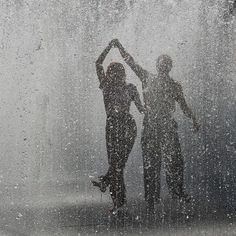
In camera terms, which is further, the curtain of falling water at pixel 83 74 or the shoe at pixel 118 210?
the curtain of falling water at pixel 83 74

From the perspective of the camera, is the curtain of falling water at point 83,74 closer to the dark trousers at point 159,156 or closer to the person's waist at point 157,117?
the dark trousers at point 159,156

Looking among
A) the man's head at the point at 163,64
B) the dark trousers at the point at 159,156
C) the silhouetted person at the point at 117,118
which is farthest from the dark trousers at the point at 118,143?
the man's head at the point at 163,64

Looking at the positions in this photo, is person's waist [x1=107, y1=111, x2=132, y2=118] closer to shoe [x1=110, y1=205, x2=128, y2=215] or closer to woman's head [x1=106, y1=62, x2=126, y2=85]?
woman's head [x1=106, y1=62, x2=126, y2=85]

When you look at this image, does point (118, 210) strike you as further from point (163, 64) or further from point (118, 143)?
point (163, 64)

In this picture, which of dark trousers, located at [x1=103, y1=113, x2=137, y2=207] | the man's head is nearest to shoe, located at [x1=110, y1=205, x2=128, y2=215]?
dark trousers, located at [x1=103, y1=113, x2=137, y2=207]

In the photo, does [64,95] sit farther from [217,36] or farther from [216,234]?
[216,234]

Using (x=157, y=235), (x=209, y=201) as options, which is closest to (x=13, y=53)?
(x=209, y=201)

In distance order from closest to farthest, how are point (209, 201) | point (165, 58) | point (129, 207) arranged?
point (129, 207) → point (165, 58) → point (209, 201)

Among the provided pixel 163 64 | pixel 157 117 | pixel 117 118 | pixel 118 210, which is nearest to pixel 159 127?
pixel 157 117

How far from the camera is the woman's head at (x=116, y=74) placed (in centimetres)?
633

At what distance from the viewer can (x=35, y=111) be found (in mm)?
10102

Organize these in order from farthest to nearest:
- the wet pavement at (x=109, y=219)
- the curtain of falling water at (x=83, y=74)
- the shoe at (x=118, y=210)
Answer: the curtain of falling water at (x=83, y=74) → the shoe at (x=118, y=210) → the wet pavement at (x=109, y=219)

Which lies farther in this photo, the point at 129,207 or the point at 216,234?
the point at 129,207

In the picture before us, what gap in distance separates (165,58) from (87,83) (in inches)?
148
